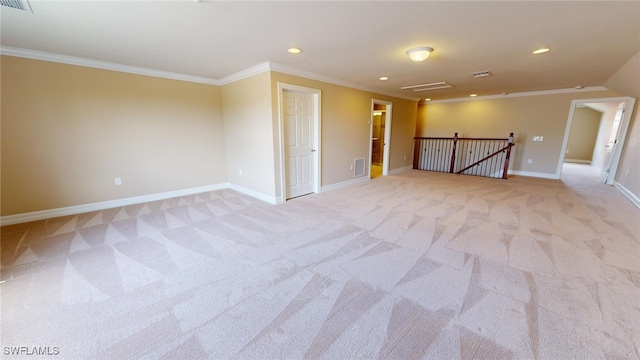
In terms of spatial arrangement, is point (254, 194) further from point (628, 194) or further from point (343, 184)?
point (628, 194)

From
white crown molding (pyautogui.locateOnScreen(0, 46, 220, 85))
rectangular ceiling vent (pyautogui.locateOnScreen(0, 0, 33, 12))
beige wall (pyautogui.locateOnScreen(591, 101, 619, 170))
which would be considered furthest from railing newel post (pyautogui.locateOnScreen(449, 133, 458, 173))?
rectangular ceiling vent (pyautogui.locateOnScreen(0, 0, 33, 12))

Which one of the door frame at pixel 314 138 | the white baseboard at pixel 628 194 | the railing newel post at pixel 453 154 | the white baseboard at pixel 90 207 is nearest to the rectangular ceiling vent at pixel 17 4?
the door frame at pixel 314 138

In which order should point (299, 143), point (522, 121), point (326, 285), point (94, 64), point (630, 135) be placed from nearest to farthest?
1. point (326, 285)
2. point (94, 64)
3. point (299, 143)
4. point (630, 135)
5. point (522, 121)

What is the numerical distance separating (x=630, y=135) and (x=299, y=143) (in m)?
7.14

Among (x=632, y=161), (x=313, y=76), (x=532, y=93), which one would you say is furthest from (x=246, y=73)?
(x=632, y=161)

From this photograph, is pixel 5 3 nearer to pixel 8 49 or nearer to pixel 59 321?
pixel 8 49


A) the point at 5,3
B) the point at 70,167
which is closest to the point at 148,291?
the point at 5,3

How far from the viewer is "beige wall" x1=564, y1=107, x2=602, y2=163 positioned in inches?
366

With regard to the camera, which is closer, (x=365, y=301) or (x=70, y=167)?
(x=365, y=301)

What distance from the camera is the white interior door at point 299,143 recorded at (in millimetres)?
4266

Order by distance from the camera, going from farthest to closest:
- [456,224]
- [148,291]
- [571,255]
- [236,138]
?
[236,138] < [456,224] < [571,255] < [148,291]

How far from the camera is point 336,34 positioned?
2590mm

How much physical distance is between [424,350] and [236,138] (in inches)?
183

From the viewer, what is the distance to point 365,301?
72.3 inches
